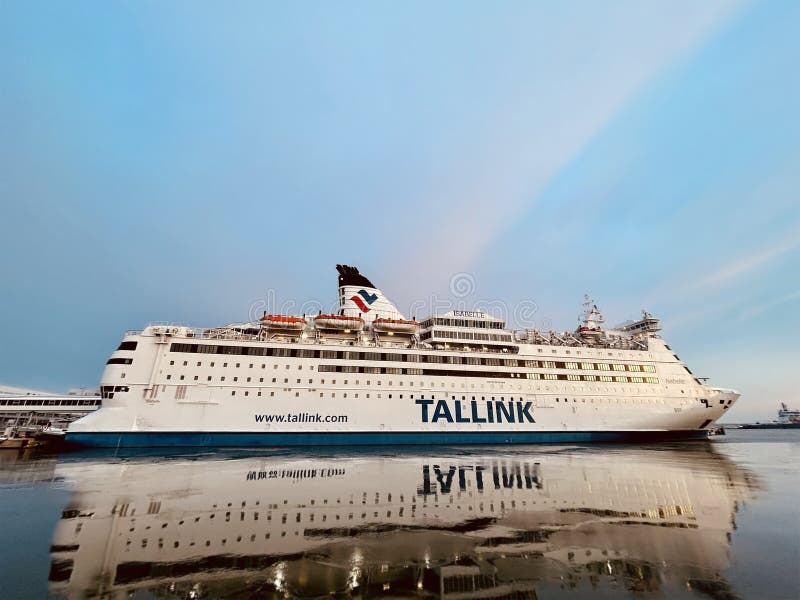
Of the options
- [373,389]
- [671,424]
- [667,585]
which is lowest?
[667,585]

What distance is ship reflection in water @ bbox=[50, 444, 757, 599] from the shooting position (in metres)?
5.84

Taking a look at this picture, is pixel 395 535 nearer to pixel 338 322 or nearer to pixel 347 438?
pixel 347 438

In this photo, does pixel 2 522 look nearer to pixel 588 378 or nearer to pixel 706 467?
pixel 706 467

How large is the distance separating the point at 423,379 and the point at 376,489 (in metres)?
20.4

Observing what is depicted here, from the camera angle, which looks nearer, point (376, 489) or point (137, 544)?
point (137, 544)

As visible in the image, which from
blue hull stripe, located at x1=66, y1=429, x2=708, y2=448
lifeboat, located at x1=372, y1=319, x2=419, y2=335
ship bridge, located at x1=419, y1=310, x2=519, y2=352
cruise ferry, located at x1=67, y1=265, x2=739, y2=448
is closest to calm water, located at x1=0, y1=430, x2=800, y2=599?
blue hull stripe, located at x1=66, y1=429, x2=708, y2=448

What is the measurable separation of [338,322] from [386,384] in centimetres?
747

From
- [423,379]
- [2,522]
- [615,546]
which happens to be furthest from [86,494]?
[423,379]

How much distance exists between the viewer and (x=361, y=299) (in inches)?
1512

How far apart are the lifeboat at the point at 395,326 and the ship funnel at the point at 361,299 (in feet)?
7.46

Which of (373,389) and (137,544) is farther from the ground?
(373,389)

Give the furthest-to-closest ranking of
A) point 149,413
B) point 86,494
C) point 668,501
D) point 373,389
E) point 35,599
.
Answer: point 373,389, point 149,413, point 86,494, point 668,501, point 35,599

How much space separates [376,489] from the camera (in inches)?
516

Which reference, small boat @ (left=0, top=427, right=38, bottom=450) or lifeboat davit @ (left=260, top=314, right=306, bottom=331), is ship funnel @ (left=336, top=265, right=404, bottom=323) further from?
small boat @ (left=0, top=427, right=38, bottom=450)
